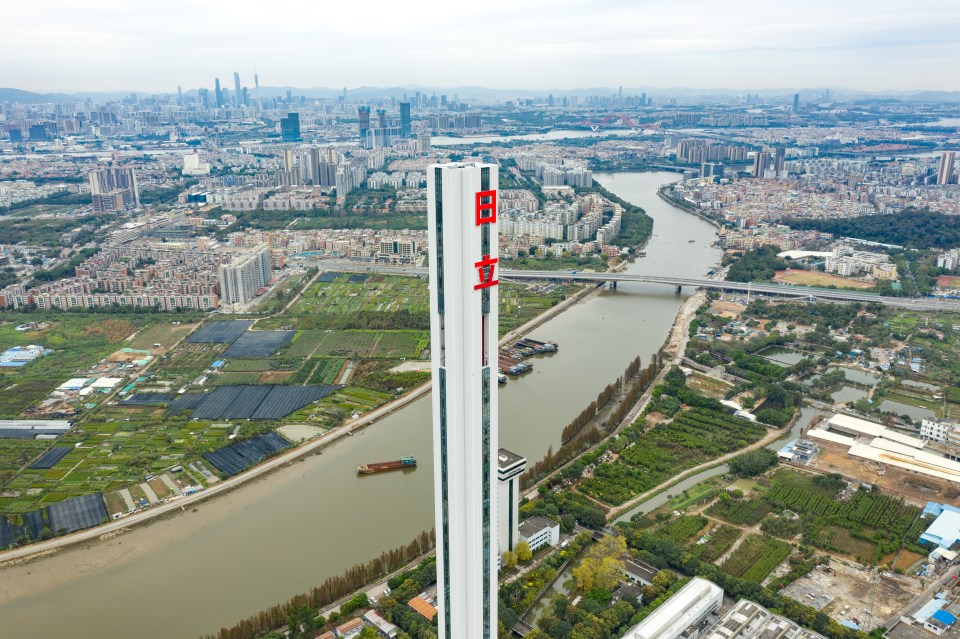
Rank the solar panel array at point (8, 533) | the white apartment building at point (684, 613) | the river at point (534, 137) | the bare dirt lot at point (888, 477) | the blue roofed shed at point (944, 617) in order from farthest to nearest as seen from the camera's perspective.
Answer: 1. the river at point (534, 137)
2. the bare dirt lot at point (888, 477)
3. the solar panel array at point (8, 533)
4. the blue roofed shed at point (944, 617)
5. the white apartment building at point (684, 613)

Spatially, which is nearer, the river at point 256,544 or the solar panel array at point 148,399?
the river at point 256,544

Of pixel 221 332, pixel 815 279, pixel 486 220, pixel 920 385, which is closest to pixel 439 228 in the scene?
pixel 486 220

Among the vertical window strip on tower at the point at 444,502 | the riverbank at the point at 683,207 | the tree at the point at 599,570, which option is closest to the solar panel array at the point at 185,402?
the tree at the point at 599,570

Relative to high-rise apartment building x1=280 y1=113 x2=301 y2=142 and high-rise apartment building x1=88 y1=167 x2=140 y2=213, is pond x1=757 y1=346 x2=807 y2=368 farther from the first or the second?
high-rise apartment building x1=280 y1=113 x2=301 y2=142

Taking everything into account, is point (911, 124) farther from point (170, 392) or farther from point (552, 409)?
point (170, 392)

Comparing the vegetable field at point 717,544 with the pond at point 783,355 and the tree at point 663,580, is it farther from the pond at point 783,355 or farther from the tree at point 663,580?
the pond at point 783,355

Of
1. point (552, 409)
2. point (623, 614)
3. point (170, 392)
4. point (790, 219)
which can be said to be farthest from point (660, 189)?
point (623, 614)

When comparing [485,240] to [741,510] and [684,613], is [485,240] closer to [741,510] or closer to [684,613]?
[684,613]
